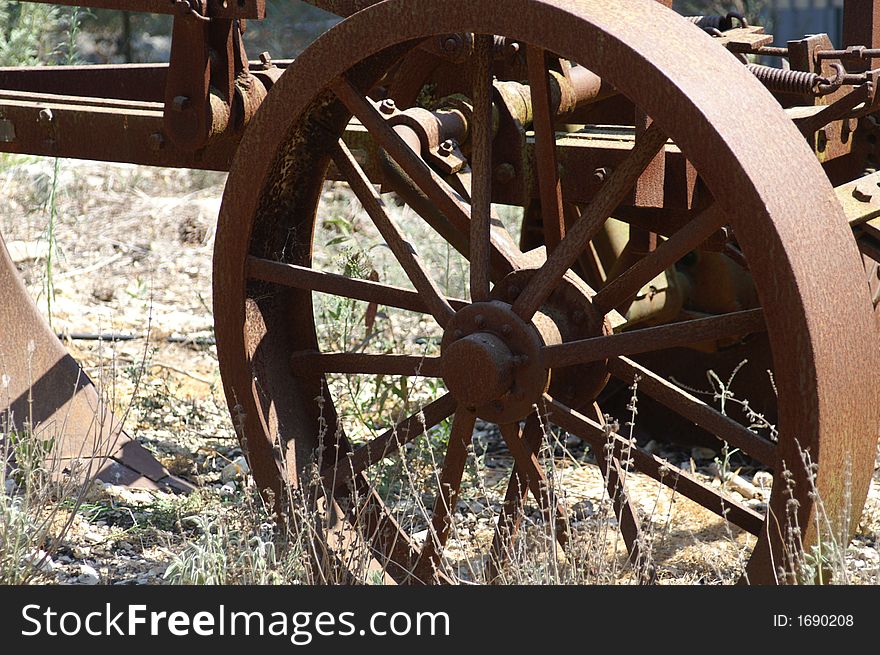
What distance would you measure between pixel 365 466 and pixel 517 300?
2.19ft

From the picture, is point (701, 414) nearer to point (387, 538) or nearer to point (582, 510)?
point (387, 538)

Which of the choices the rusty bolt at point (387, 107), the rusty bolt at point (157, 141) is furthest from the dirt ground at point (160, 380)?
the rusty bolt at point (387, 107)

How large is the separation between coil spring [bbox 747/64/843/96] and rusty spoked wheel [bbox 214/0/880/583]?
1.40 feet

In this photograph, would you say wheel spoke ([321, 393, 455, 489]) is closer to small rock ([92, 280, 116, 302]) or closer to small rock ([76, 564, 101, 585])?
small rock ([76, 564, 101, 585])

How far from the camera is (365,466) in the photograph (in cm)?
288

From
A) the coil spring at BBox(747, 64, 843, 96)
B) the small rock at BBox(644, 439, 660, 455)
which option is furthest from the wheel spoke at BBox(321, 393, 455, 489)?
the small rock at BBox(644, 439, 660, 455)

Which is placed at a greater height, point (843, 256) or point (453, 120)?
point (453, 120)

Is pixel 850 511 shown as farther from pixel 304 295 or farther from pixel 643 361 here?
pixel 643 361

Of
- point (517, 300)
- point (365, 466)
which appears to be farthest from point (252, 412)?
point (517, 300)

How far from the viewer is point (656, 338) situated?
232 cm

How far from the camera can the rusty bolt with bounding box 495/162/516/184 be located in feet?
9.21

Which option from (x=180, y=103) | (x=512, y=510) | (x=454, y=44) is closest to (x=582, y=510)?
(x=512, y=510)

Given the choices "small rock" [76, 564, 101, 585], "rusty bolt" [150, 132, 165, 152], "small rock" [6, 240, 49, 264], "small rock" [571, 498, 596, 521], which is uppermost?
"rusty bolt" [150, 132, 165, 152]

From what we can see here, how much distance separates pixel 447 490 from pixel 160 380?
92.0 inches
